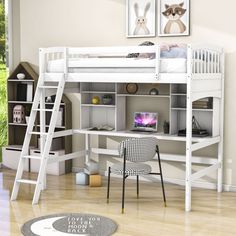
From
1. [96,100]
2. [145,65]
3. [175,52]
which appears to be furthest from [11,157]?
[175,52]

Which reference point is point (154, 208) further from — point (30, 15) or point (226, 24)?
point (30, 15)

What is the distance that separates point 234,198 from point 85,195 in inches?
60.8

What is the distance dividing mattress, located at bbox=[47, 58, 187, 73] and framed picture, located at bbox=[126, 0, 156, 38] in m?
0.93

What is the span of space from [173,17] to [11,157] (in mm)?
2819

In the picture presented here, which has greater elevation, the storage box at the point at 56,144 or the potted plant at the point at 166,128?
the potted plant at the point at 166,128

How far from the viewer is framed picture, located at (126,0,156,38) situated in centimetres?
559

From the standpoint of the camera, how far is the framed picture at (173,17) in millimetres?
5375

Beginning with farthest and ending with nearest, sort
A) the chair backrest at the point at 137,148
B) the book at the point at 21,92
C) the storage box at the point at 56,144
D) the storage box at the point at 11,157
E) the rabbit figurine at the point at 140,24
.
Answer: the book at the point at 21,92 → the storage box at the point at 11,157 → the storage box at the point at 56,144 → the rabbit figurine at the point at 140,24 → the chair backrest at the point at 137,148

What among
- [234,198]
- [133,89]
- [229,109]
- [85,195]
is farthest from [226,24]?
[85,195]

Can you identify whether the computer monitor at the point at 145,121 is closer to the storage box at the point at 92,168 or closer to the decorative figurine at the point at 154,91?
the decorative figurine at the point at 154,91

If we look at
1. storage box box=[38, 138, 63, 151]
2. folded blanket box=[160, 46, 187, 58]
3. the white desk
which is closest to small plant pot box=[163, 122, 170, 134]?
the white desk

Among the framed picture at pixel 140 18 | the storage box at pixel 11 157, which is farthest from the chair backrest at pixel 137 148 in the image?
the storage box at pixel 11 157

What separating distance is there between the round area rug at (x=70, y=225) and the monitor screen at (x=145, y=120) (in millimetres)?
1565

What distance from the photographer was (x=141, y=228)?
404 centimetres
